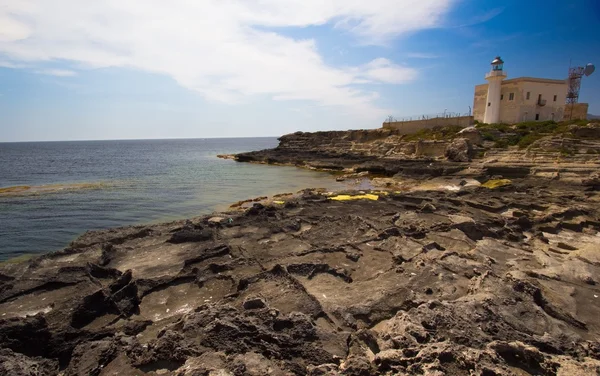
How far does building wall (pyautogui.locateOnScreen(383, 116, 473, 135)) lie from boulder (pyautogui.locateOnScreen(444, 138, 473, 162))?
1407 centimetres

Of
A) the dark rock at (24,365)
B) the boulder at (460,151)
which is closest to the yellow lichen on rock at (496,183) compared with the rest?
the boulder at (460,151)

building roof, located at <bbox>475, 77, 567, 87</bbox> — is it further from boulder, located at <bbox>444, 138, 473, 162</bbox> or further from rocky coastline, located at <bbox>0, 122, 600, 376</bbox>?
rocky coastline, located at <bbox>0, 122, 600, 376</bbox>

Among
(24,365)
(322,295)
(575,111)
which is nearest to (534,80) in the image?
(575,111)

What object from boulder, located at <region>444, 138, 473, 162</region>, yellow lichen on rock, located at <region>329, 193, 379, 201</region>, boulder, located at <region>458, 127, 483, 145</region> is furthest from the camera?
boulder, located at <region>458, 127, 483, 145</region>

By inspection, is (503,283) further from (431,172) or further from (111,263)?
(431,172)

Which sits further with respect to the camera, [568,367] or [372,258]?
[372,258]

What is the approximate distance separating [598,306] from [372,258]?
248 inches

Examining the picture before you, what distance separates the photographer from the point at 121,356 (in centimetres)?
625

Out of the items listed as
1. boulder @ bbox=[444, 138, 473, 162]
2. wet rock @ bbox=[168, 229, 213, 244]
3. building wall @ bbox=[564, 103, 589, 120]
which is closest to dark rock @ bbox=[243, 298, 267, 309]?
wet rock @ bbox=[168, 229, 213, 244]

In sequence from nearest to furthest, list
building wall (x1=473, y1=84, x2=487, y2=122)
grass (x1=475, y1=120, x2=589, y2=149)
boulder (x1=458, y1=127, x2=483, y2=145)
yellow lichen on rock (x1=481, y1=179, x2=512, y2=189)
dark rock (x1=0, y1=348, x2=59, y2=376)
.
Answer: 1. dark rock (x1=0, y1=348, x2=59, y2=376)
2. yellow lichen on rock (x1=481, y1=179, x2=512, y2=189)
3. grass (x1=475, y1=120, x2=589, y2=149)
4. boulder (x1=458, y1=127, x2=483, y2=145)
5. building wall (x1=473, y1=84, x2=487, y2=122)

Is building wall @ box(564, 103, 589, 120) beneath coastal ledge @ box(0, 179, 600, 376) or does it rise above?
above

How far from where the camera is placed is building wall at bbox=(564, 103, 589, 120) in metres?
48.6

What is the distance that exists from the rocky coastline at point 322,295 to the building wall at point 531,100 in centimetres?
3477

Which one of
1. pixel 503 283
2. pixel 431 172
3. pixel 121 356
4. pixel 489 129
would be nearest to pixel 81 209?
pixel 121 356
